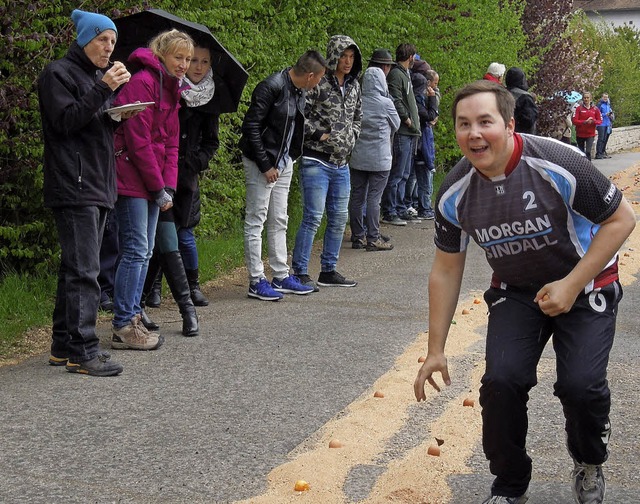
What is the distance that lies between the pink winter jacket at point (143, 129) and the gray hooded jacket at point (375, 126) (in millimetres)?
4719

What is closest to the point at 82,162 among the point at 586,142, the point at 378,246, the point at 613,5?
the point at 378,246

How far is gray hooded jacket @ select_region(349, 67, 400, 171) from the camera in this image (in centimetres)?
1192

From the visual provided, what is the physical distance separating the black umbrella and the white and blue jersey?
419 cm

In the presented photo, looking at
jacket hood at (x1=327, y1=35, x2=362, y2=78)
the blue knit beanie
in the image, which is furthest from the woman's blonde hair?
jacket hood at (x1=327, y1=35, x2=362, y2=78)

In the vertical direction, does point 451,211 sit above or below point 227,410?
above

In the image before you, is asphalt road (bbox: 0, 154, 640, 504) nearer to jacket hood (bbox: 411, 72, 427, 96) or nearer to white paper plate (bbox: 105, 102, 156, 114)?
white paper plate (bbox: 105, 102, 156, 114)

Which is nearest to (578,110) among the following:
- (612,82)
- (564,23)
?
(564,23)

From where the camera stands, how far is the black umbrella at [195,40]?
26.7ft

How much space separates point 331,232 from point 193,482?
213 inches

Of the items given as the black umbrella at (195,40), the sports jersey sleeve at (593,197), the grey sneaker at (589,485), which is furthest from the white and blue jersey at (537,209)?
the black umbrella at (195,40)

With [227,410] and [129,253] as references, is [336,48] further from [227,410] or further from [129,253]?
[227,410]

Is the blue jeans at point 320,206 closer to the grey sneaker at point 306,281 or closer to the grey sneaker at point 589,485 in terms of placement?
the grey sneaker at point 306,281

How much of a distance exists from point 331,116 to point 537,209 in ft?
19.2

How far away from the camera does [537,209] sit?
4.29m
